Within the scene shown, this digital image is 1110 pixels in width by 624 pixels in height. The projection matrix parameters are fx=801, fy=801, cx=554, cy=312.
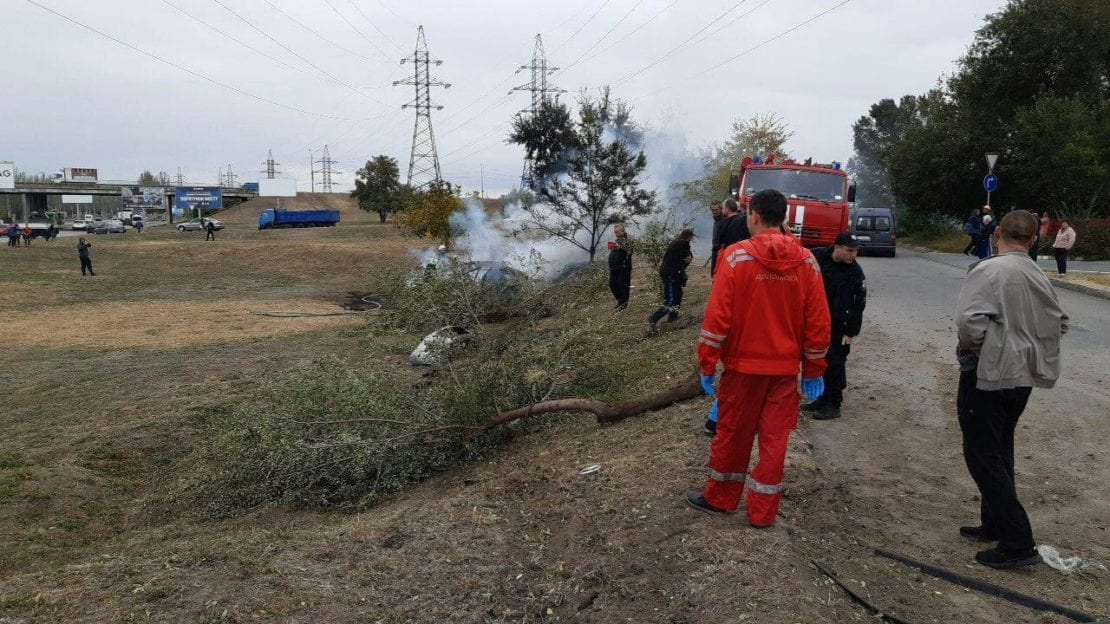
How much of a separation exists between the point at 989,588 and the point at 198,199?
93.9 meters

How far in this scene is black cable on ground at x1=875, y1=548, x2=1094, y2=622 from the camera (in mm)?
3484

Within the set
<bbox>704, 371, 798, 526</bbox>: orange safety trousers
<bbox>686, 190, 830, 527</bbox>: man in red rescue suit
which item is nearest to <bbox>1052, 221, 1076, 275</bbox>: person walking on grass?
<bbox>686, 190, 830, 527</bbox>: man in red rescue suit

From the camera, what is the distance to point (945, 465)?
212 inches

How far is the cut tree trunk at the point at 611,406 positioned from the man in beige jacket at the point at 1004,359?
3023 millimetres

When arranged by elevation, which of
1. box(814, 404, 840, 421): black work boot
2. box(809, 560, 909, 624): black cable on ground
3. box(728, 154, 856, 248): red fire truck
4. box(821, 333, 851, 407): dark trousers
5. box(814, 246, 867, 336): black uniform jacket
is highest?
box(728, 154, 856, 248): red fire truck

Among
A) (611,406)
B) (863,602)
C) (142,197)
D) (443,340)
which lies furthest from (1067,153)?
(142,197)

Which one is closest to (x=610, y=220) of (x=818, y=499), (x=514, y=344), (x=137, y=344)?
(x=137, y=344)

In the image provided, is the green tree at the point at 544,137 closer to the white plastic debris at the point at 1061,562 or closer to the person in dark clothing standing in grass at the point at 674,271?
the person in dark clothing standing in grass at the point at 674,271

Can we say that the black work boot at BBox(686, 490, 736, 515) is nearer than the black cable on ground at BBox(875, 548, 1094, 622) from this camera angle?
No

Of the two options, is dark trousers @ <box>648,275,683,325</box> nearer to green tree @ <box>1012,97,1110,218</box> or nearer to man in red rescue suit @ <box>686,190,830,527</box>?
man in red rescue suit @ <box>686,190,830,527</box>

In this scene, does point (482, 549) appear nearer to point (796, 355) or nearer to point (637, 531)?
point (637, 531)

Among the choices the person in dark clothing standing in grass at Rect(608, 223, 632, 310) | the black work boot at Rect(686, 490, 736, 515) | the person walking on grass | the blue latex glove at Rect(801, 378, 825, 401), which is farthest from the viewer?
the person walking on grass

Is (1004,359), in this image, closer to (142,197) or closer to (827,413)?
(827,413)

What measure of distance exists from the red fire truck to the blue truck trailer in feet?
194
